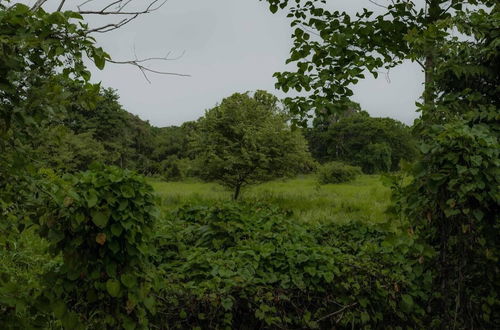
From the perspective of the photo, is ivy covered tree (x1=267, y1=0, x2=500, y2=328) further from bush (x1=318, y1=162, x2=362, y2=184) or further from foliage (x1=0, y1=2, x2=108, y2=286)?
bush (x1=318, y1=162, x2=362, y2=184)

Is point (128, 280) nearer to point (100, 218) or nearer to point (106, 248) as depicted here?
point (106, 248)

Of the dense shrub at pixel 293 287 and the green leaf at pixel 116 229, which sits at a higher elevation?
the green leaf at pixel 116 229

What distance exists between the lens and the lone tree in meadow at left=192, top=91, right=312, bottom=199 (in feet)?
50.6

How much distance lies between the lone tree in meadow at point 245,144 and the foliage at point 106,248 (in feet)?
38.1

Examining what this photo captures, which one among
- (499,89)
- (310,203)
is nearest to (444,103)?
(499,89)

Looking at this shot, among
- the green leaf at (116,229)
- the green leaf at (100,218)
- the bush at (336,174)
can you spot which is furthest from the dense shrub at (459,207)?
the bush at (336,174)

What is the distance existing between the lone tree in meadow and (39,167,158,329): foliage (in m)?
11.6

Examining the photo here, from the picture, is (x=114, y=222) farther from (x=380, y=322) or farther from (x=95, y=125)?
(x=95, y=125)

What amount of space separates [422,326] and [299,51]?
3.97 m

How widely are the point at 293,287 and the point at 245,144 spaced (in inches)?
452

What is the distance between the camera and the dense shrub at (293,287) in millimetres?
3990

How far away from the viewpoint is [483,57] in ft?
15.4

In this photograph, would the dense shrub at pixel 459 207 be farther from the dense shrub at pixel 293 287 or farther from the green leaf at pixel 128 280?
the green leaf at pixel 128 280

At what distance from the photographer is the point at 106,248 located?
3.22m
